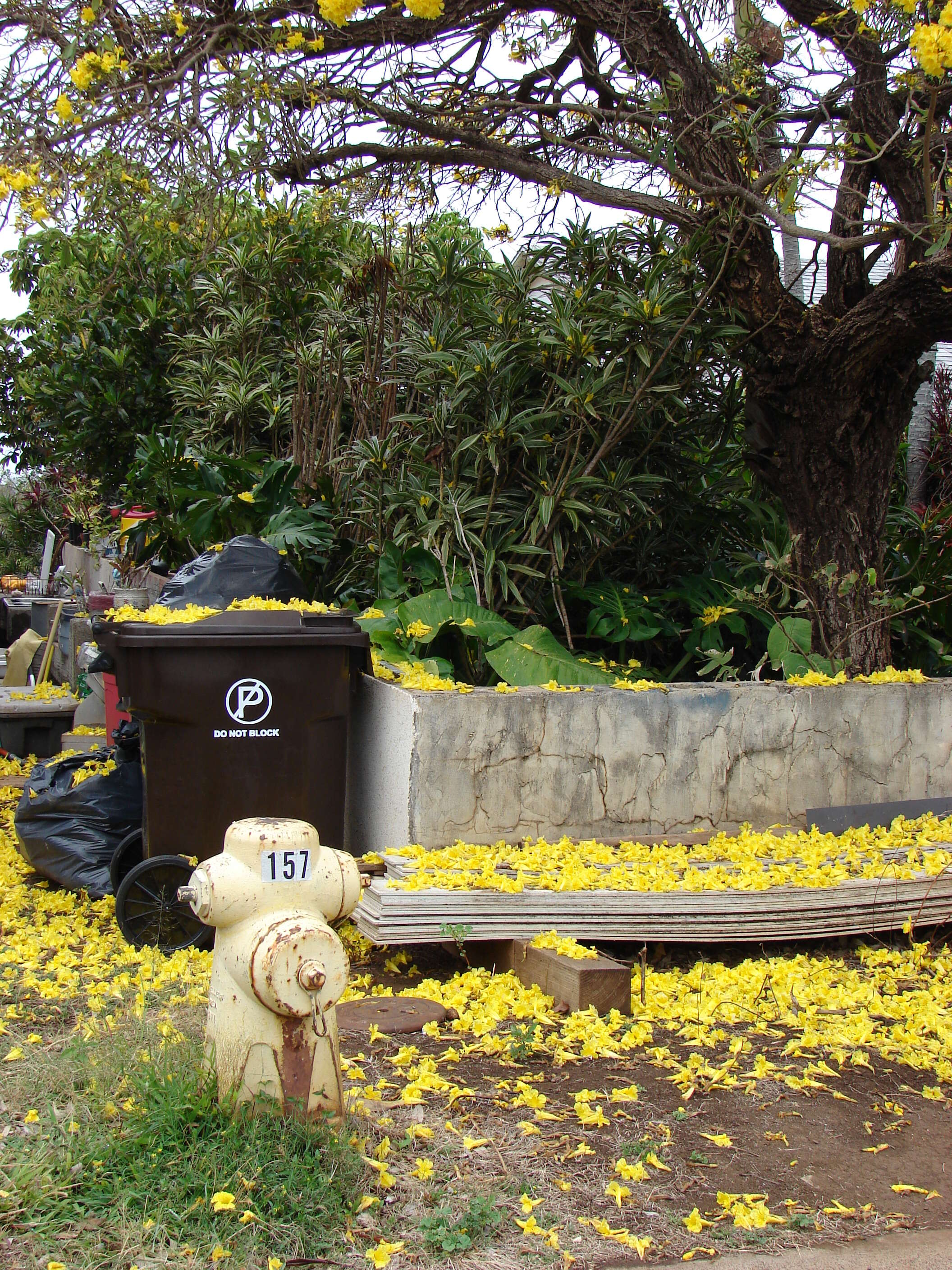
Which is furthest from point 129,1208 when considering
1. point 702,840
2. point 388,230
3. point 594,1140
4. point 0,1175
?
point 388,230

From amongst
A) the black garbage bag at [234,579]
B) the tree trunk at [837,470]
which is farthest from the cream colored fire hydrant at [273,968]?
the tree trunk at [837,470]

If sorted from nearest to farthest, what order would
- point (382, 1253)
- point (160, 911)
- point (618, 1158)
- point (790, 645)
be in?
point (382, 1253) < point (618, 1158) < point (160, 911) < point (790, 645)

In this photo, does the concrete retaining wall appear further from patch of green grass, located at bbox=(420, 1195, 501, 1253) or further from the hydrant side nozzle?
patch of green grass, located at bbox=(420, 1195, 501, 1253)

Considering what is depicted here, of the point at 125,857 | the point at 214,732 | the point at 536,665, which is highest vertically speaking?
the point at 536,665

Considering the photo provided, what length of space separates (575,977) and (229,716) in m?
1.66

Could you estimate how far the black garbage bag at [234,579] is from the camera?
16.4 ft

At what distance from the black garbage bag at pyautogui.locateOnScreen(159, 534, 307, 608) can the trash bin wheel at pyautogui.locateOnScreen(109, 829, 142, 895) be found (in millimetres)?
1010

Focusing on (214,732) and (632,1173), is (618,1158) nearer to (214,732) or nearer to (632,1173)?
(632,1173)

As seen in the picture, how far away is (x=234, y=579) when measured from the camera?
5082 millimetres

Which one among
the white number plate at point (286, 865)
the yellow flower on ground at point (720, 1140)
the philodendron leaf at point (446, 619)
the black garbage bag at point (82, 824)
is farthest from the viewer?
the philodendron leaf at point (446, 619)

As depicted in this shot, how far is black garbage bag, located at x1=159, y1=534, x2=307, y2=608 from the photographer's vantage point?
4992mm

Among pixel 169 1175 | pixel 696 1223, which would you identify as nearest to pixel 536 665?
pixel 696 1223

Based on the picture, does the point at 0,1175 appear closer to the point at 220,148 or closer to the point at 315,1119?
the point at 315,1119

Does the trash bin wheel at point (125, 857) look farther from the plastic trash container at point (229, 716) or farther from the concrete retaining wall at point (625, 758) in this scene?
the concrete retaining wall at point (625, 758)
